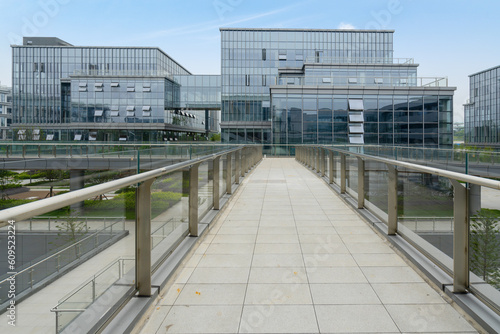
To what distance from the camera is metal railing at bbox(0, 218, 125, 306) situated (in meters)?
1.62

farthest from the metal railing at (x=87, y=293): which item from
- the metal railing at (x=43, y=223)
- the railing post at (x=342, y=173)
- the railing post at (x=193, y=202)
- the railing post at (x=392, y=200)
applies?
the railing post at (x=342, y=173)

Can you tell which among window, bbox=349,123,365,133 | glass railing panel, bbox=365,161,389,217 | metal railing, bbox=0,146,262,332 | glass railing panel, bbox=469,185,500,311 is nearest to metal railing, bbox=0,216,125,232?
metal railing, bbox=0,146,262,332

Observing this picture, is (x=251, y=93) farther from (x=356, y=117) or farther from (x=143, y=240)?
(x=143, y=240)

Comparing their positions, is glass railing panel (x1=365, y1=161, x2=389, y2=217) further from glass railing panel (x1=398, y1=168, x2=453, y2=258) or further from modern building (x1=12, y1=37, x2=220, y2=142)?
modern building (x1=12, y1=37, x2=220, y2=142)

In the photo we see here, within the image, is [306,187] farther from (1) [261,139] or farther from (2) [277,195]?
(1) [261,139]

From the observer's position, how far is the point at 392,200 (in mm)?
5012

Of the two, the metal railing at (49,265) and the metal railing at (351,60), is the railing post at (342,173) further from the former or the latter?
the metal railing at (351,60)

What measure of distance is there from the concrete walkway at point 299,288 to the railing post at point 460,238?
0.25 meters

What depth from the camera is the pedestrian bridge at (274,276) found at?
93.6 inches

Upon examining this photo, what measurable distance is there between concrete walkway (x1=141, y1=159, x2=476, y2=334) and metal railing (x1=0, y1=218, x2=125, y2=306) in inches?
37.3

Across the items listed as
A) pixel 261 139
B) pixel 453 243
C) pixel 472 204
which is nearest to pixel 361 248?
pixel 453 243

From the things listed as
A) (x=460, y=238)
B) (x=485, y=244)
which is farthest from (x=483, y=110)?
(x=485, y=244)

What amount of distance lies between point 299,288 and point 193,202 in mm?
2036

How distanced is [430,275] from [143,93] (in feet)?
197
